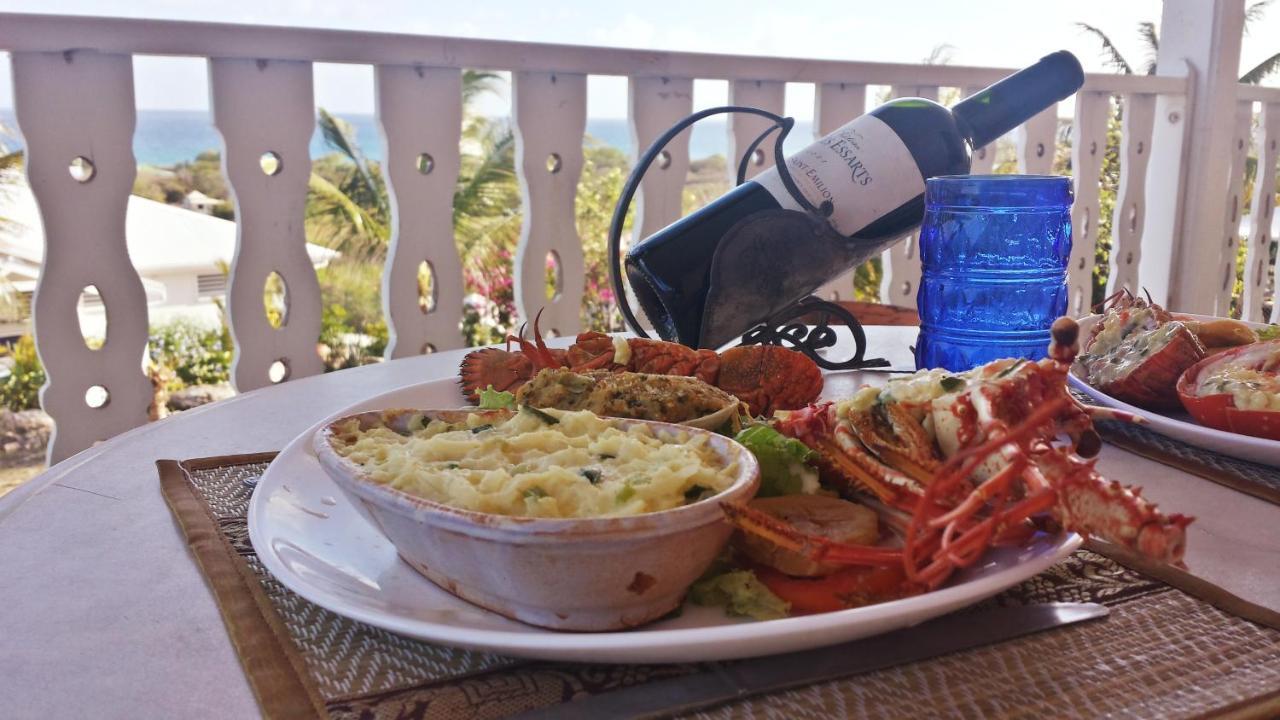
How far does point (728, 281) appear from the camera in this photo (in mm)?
1304

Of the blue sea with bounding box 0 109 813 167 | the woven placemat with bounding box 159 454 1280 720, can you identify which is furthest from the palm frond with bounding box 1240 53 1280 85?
the woven placemat with bounding box 159 454 1280 720

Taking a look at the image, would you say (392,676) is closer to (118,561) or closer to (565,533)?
(565,533)

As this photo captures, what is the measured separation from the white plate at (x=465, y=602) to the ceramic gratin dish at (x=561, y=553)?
16 mm

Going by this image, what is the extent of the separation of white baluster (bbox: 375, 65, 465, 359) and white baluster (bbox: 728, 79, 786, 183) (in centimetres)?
83

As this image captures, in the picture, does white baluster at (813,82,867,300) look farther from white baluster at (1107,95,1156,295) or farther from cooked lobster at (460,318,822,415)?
cooked lobster at (460,318,822,415)

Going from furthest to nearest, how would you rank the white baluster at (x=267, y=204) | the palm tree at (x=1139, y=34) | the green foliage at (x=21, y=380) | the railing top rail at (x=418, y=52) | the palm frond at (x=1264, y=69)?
1. the palm tree at (x=1139, y=34)
2. the palm frond at (x=1264, y=69)
3. the green foliage at (x=21, y=380)
4. the white baluster at (x=267, y=204)
5. the railing top rail at (x=418, y=52)

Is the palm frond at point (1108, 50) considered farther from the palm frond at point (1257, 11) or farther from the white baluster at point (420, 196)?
the white baluster at point (420, 196)

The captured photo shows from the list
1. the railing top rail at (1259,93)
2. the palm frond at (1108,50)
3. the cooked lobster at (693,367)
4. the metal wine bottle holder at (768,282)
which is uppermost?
the palm frond at (1108,50)

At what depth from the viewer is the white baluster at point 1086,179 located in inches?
136

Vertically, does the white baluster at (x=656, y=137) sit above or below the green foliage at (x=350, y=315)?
above

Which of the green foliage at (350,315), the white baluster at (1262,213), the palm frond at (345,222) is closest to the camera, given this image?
the white baluster at (1262,213)

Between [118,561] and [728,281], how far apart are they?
0.84 meters

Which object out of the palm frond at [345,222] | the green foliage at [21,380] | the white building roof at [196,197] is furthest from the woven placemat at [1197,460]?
the white building roof at [196,197]

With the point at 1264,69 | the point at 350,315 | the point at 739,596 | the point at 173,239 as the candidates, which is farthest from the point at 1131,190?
the point at 1264,69
